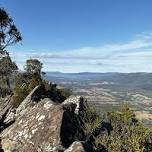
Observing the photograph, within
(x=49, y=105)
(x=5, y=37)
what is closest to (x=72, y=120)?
(x=49, y=105)

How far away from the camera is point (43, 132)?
49.9 metres

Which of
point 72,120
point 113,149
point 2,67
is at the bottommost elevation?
point 113,149

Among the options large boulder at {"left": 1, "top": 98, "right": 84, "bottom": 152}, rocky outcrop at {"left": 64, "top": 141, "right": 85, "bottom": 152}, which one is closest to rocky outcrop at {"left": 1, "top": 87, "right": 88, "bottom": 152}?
large boulder at {"left": 1, "top": 98, "right": 84, "bottom": 152}

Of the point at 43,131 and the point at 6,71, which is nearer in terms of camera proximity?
the point at 43,131

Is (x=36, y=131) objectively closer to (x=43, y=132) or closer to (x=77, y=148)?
(x=43, y=132)

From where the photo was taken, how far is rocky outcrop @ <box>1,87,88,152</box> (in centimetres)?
4816

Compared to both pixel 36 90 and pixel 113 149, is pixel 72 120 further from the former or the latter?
pixel 36 90

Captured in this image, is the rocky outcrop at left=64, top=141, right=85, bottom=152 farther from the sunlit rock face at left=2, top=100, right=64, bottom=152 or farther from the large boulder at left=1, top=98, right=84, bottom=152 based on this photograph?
the sunlit rock face at left=2, top=100, right=64, bottom=152

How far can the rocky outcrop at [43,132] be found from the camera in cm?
4816

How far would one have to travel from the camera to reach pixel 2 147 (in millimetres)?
50031

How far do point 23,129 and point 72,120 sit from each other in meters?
7.98

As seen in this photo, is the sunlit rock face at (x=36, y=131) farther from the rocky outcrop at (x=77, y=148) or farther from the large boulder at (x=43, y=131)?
the rocky outcrop at (x=77, y=148)

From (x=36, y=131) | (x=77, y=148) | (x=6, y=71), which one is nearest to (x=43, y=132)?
(x=36, y=131)

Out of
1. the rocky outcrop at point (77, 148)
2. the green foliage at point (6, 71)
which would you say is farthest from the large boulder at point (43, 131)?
the green foliage at point (6, 71)
